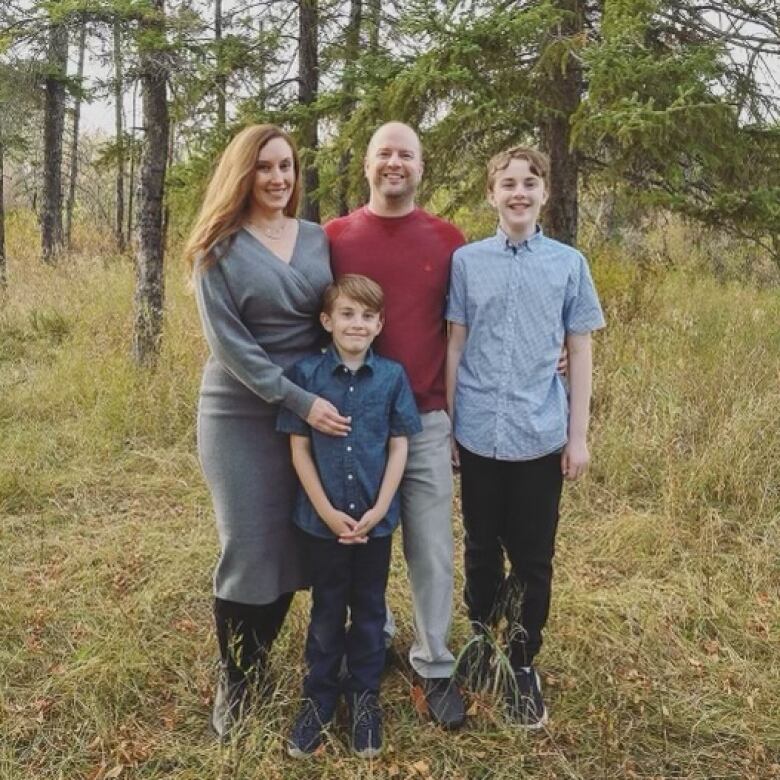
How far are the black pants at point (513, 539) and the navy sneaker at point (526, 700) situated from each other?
51 mm

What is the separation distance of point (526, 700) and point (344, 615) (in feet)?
2.42

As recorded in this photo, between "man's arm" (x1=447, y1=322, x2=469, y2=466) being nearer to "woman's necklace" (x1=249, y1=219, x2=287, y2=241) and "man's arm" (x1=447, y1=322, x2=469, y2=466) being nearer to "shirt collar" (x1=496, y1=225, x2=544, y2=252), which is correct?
"shirt collar" (x1=496, y1=225, x2=544, y2=252)

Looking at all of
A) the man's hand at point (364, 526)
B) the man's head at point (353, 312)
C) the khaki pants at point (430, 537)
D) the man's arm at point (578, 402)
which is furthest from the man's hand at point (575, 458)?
the man's head at point (353, 312)

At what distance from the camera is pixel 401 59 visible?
17.6 ft

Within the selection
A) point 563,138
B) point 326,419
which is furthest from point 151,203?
point 326,419

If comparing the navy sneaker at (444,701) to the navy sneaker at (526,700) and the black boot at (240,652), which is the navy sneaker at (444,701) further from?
the black boot at (240,652)

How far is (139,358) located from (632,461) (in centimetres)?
408

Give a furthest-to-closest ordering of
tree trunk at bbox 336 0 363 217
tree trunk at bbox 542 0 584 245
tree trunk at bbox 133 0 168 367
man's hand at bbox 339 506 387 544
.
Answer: tree trunk at bbox 336 0 363 217, tree trunk at bbox 133 0 168 367, tree trunk at bbox 542 0 584 245, man's hand at bbox 339 506 387 544

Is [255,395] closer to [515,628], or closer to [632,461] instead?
[515,628]

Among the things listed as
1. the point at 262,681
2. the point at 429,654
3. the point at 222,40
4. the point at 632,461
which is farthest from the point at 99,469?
the point at 222,40

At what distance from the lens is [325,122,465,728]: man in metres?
2.42

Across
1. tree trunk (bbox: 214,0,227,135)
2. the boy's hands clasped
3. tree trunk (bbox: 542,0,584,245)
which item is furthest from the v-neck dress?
tree trunk (bbox: 214,0,227,135)

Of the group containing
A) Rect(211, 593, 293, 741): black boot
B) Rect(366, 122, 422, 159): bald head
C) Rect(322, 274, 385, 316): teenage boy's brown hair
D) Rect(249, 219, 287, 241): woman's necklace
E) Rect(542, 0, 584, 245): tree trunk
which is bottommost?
Rect(211, 593, 293, 741): black boot

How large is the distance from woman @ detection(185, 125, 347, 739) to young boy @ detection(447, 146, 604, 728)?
0.48 meters
